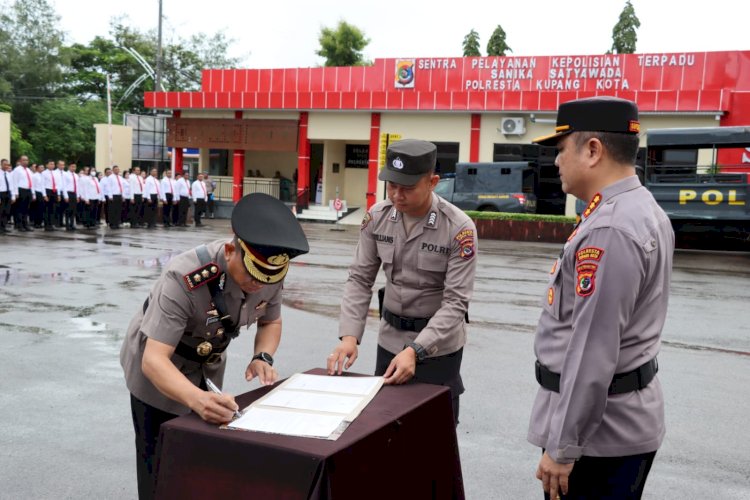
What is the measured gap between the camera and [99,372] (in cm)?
651

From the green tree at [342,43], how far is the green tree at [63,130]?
53.1 ft

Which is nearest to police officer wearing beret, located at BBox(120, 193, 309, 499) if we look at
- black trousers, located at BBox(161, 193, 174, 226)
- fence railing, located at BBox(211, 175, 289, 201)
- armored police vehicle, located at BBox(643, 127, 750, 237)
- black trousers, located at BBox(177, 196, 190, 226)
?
armored police vehicle, located at BBox(643, 127, 750, 237)

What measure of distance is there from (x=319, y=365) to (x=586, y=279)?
4824mm

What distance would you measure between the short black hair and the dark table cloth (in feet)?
3.63

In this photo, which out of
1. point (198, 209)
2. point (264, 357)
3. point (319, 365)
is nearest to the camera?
point (264, 357)

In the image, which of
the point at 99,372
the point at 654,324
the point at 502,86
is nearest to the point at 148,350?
the point at 654,324

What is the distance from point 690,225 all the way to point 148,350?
1767 cm

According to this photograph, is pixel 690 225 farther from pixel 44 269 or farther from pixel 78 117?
pixel 78 117

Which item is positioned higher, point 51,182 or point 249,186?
point 51,182

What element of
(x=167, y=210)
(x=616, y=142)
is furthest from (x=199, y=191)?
(x=616, y=142)

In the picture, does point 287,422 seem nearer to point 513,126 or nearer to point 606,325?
point 606,325

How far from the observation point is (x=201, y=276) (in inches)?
110

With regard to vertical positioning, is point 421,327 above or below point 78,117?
below

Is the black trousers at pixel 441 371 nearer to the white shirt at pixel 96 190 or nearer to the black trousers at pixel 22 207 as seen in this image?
the black trousers at pixel 22 207
